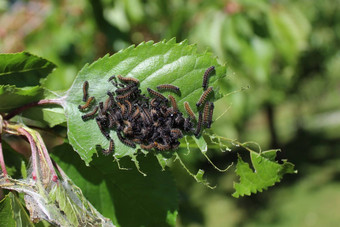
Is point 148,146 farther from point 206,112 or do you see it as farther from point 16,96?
point 16,96

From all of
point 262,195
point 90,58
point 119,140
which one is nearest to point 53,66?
point 119,140

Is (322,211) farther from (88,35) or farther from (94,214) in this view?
(94,214)

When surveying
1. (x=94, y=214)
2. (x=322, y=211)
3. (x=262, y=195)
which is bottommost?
(x=262, y=195)

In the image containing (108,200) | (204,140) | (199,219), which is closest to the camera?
(204,140)

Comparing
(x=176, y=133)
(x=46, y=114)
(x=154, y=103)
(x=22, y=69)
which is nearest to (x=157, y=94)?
(x=154, y=103)

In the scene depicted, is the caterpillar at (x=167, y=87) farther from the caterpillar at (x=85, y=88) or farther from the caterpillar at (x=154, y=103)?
the caterpillar at (x=85, y=88)

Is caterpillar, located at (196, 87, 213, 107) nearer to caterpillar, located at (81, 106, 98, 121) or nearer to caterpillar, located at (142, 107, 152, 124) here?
caterpillar, located at (142, 107, 152, 124)

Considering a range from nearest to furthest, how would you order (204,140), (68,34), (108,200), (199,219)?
(204,140), (108,200), (68,34), (199,219)
